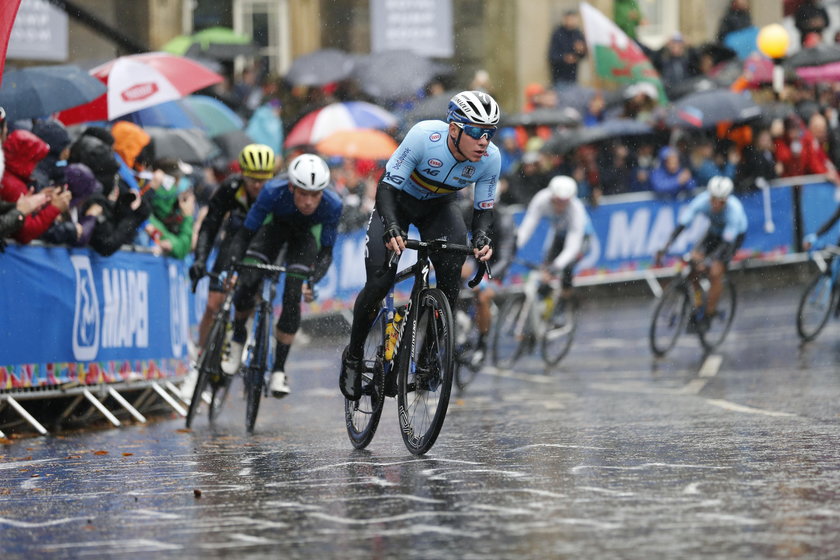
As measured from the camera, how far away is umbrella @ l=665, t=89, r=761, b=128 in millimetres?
23766

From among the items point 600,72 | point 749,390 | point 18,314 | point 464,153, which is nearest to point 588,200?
point 600,72

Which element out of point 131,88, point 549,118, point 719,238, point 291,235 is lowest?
point 719,238

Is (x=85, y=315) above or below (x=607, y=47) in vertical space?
below

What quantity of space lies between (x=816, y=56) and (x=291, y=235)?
15.2m

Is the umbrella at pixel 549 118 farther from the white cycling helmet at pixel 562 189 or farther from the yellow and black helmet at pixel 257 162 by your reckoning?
the yellow and black helmet at pixel 257 162

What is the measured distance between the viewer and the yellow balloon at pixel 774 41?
24281mm

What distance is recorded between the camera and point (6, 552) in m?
6.20

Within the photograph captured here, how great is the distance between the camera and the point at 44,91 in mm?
13188

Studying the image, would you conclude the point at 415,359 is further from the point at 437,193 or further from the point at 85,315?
the point at 85,315

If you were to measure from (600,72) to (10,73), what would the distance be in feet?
39.4

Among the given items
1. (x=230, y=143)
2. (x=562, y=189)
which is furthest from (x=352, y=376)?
(x=230, y=143)

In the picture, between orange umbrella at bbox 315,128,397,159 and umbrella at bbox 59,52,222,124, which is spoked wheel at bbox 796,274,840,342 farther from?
umbrella at bbox 59,52,222,124

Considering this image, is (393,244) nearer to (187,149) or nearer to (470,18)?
(187,149)

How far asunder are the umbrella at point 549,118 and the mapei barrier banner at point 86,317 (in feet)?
36.4
